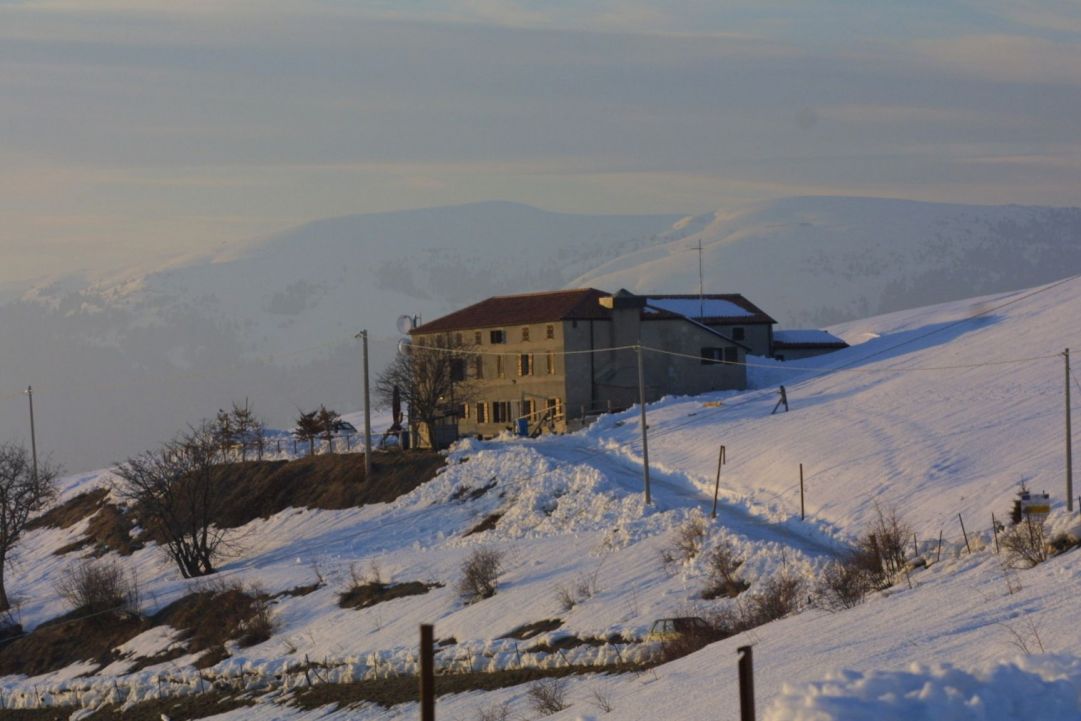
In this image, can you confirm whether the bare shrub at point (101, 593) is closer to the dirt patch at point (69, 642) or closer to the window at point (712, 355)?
the dirt patch at point (69, 642)

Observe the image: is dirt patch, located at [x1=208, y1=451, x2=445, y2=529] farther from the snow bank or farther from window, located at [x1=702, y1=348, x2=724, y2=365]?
the snow bank

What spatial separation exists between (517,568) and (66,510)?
4809cm

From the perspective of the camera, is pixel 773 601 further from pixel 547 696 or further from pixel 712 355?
pixel 712 355

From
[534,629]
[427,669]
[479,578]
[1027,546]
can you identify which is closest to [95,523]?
[479,578]

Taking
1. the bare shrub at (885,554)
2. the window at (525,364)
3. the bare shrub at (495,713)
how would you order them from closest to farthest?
1. the bare shrub at (495,713)
2. the bare shrub at (885,554)
3. the window at (525,364)

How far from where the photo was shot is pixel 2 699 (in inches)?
1896

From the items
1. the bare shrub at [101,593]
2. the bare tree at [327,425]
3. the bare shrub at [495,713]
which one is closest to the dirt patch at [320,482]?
the bare tree at [327,425]

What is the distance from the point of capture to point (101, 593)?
5856 cm

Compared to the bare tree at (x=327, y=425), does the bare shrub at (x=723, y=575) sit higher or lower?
lower

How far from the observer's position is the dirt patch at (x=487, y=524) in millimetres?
58656

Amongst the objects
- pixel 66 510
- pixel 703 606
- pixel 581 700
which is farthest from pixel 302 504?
pixel 581 700

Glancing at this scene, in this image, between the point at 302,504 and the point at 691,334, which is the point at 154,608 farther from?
the point at 691,334

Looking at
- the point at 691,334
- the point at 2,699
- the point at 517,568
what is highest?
the point at 691,334

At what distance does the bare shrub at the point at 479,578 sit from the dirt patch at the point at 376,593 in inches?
72.3
